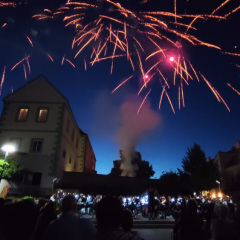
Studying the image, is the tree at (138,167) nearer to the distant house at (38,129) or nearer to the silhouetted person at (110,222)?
the distant house at (38,129)

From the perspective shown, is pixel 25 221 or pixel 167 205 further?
pixel 167 205

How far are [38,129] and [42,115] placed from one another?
163cm

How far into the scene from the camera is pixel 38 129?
73.5ft

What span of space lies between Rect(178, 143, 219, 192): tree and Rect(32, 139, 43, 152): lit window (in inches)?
1100

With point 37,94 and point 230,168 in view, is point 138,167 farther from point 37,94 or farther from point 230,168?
point 37,94

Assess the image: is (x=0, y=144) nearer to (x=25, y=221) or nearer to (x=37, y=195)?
(x=37, y=195)

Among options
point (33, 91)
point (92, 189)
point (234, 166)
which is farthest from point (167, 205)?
point (234, 166)

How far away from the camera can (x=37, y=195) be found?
19.8 meters

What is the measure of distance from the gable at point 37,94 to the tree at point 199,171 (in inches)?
1092

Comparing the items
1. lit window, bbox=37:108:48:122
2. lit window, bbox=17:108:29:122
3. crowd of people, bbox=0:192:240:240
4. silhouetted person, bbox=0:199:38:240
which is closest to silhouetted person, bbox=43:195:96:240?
crowd of people, bbox=0:192:240:240

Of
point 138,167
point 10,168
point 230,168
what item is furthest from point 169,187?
point 138,167

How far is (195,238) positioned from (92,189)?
2182cm

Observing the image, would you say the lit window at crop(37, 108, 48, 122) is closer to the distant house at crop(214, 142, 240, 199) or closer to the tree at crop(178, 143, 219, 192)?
the tree at crop(178, 143, 219, 192)

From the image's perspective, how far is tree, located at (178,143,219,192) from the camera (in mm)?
38781
